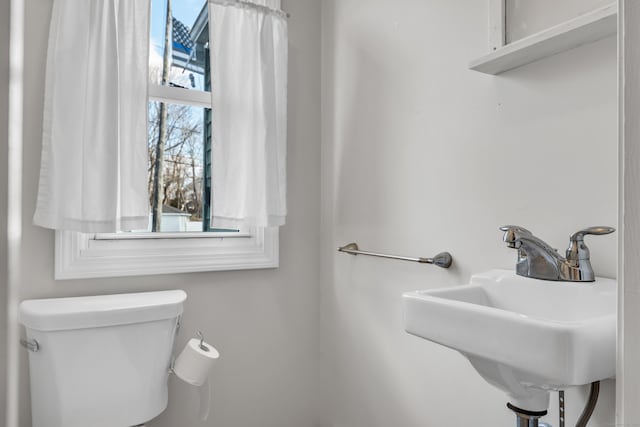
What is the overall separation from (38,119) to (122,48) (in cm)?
36

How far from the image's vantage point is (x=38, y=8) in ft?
4.51

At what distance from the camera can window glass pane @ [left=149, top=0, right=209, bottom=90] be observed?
64.9 inches

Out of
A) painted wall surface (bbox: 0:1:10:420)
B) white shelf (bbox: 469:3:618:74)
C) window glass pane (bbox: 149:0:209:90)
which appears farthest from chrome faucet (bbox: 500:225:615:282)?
window glass pane (bbox: 149:0:209:90)

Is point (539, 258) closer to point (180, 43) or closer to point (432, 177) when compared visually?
point (432, 177)

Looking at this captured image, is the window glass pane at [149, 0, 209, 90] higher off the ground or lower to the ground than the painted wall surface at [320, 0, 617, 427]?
higher

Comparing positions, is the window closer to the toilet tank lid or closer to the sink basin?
the toilet tank lid

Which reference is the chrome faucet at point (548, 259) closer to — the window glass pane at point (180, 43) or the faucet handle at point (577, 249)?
the faucet handle at point (577, 249)

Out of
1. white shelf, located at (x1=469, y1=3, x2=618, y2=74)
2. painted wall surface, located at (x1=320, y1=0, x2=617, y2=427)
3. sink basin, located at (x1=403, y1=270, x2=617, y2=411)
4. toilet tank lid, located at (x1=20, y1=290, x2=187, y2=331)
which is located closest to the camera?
sink basin, located at (x1=403, y1=270, x2=617, y2=411)

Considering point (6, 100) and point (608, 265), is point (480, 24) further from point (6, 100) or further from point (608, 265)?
point (6, 100)

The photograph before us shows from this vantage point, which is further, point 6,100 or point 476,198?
point 476,198

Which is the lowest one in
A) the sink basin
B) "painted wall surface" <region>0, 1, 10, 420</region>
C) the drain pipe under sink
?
the drain pipe under sink

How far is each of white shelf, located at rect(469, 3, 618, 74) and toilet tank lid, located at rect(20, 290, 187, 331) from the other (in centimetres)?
116

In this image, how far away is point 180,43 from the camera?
170cm

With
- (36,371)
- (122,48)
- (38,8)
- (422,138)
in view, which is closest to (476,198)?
(422,138)
